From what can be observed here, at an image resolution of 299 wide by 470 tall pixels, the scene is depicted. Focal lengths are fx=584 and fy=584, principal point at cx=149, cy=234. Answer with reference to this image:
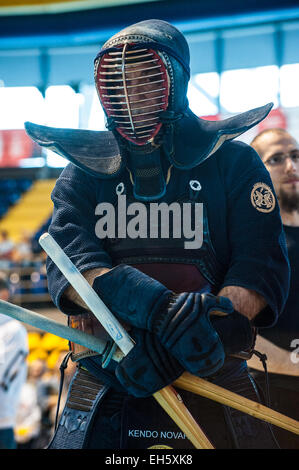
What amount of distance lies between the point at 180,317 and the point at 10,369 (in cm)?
103

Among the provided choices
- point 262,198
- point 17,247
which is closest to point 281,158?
point 262,198

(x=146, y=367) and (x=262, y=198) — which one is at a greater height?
(x=262, y=198)

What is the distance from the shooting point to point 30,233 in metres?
5.11

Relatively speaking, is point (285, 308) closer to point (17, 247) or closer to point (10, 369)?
point (10, 369)

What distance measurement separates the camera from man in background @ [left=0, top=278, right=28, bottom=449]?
5.63 feet

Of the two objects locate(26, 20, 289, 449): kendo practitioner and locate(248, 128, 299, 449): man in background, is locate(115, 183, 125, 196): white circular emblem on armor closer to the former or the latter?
locate(26, 20, 289, 449): kendo practitioner

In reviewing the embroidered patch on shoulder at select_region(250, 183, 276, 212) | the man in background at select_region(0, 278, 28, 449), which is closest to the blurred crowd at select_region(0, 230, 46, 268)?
the man in background at select_region(0, 278, 28, 449)

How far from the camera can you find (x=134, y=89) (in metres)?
1.21

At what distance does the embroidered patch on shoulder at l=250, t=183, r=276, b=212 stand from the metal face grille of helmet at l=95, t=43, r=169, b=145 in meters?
0.24

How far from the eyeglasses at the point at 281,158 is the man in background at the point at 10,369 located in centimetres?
89

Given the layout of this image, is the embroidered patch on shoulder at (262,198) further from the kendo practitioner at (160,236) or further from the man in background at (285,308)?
the man in background at (285,308)

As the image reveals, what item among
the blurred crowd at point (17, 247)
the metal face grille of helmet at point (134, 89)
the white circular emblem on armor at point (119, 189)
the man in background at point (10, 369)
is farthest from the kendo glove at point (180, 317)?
the blurred crowd at point (17, 247)

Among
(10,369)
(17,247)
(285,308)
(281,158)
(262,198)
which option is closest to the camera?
(262,198)

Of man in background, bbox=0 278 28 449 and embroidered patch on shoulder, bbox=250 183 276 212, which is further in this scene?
man in background, bbox=0 278 28 449
